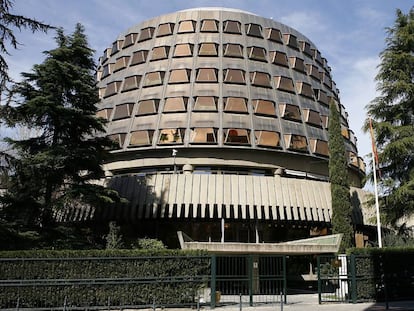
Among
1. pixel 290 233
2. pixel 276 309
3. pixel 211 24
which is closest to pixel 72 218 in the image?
pixel 290 233

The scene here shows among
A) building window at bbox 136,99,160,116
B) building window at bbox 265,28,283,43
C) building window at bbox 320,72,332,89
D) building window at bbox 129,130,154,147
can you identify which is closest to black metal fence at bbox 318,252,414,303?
building window at bbox 129,130,154,147

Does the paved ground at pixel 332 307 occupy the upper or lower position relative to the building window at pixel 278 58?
lower

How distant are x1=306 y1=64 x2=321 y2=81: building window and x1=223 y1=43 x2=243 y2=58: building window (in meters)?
8.49

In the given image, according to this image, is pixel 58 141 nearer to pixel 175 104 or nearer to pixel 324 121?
pixel 175 104

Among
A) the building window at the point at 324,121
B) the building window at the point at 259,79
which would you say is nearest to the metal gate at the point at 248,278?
the building window at the point at 324,121

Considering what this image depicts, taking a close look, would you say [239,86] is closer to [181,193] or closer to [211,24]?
[211,24]

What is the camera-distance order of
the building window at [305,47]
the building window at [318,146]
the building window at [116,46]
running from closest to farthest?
the building window at [318,146] < the building window at [305,47] < the building window at [116,46]

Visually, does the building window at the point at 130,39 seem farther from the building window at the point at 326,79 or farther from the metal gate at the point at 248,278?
the metal gate at the point at 248,278

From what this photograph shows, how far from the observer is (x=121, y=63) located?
45156 millimetres

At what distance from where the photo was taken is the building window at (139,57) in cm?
4347

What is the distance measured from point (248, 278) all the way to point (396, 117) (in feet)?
54.0

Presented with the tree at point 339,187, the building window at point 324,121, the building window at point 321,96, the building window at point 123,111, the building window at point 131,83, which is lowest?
the tree at point 339,187

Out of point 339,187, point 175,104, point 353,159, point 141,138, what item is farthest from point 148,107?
point 353,159

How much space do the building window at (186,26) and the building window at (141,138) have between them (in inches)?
519
